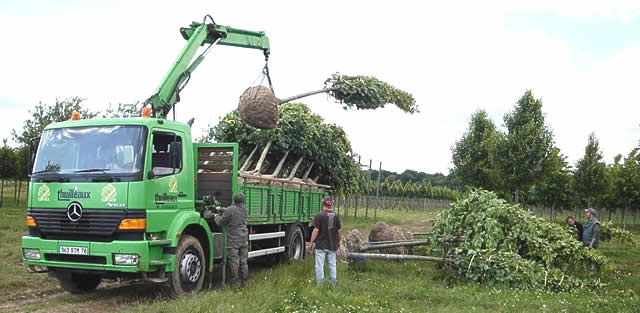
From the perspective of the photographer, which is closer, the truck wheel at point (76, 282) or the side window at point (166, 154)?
the side window at point (166, 154)

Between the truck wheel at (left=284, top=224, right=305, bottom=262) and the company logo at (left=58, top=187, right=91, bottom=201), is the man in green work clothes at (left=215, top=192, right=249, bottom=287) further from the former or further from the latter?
the truck wheel at (left=284, top=224, right=305, bottom=262)

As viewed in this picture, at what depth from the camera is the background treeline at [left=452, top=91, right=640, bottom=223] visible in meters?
23.3

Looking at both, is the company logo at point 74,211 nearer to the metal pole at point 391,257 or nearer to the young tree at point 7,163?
the metal pole at point 391,257

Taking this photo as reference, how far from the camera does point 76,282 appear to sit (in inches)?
352

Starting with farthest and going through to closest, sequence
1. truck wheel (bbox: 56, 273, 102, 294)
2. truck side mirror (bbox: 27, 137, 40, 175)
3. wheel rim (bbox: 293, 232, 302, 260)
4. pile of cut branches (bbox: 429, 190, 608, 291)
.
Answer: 1. wheel rim (bbox: 293, 232, 302, 260)
2. pile of cut branches (bbox: 429, 190, 608, 291)
3. truck wheel (bbox: 56, 273, 102, 294)
4. truck side mirror (bbox: 27, 137, 40, 175)

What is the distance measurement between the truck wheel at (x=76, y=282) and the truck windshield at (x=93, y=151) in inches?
68.8

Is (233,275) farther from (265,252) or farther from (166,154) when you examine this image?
(166,154)

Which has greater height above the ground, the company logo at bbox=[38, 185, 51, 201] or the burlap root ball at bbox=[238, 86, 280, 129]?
the burlap root ball at bbox=[238, 86, 280, 129]

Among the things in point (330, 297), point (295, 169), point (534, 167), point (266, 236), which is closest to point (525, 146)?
point (534, 167)

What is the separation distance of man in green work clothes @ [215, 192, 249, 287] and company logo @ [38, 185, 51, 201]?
250 cm

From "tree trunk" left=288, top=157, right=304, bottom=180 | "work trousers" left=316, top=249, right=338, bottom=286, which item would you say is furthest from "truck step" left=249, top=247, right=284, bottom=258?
"tree trunk" left=288, top=157, right=304, bottom=180

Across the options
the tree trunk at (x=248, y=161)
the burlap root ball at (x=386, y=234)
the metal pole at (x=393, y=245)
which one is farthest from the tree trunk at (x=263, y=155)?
the burlap root ball at (x=386, y=234)

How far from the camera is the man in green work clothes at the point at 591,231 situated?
39.2ft

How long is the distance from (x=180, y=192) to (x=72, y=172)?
1.54m
